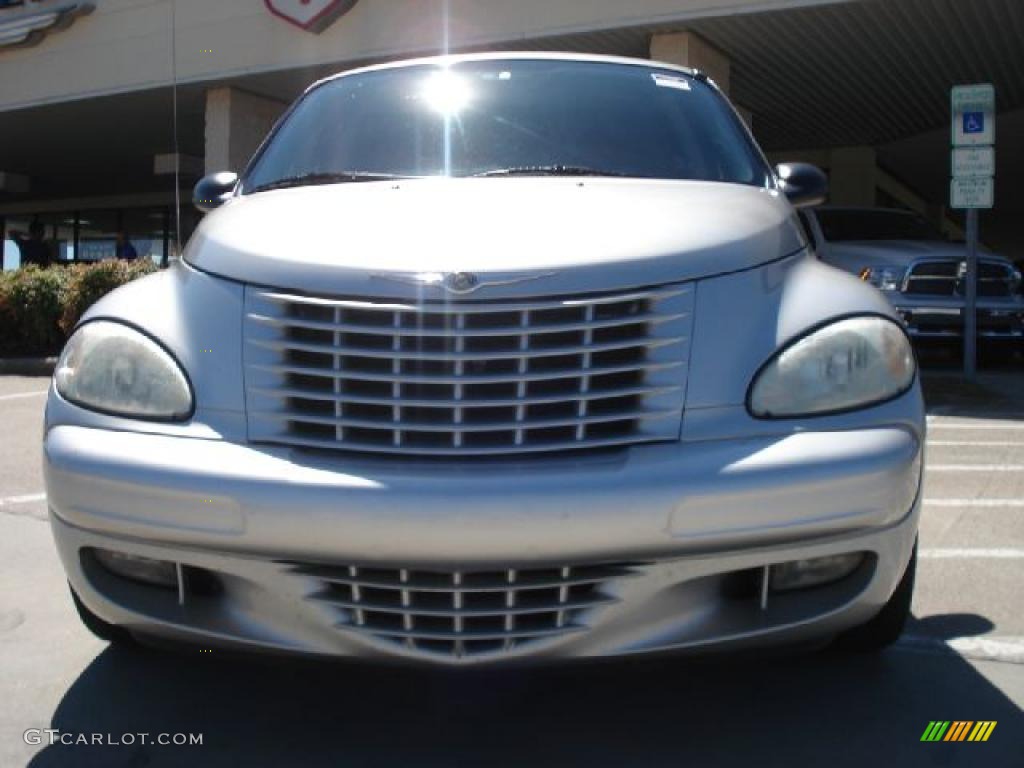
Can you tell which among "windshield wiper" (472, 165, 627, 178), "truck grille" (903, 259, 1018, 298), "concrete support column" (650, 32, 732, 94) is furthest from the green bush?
"windshield wiper" (472, 165, 627, 178)

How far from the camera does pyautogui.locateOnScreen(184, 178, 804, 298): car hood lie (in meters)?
2.40

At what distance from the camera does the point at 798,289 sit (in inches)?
103

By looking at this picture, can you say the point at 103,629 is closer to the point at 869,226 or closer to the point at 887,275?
the point at 887,275

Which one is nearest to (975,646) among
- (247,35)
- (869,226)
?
(869,226)

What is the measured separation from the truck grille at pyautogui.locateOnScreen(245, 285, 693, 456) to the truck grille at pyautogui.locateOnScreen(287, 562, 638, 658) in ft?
0.86

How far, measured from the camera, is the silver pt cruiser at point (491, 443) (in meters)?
2.21

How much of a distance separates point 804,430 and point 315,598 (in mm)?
1108

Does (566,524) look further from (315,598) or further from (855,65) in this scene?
(855,65)

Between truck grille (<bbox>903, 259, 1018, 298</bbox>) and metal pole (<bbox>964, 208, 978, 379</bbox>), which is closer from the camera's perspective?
metal pole (<bbox>964, 208, 978, 379</bbox>)

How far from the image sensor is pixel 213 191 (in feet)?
12.6

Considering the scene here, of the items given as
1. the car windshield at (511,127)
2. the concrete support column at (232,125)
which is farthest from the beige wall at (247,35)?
the car windshield at (511,127)

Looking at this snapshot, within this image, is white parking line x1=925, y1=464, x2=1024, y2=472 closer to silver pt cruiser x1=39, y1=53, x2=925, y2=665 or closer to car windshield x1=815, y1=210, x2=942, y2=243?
silver pt cruiser x1=39, y1=53, x2=925, y2=665

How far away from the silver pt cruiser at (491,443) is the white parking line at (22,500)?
2.85 m

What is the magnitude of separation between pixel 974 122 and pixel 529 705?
8303mm
